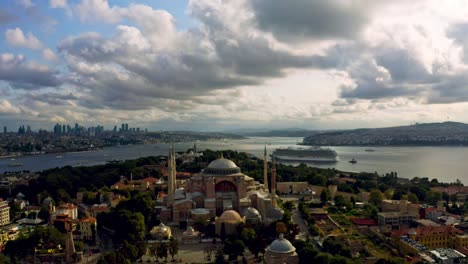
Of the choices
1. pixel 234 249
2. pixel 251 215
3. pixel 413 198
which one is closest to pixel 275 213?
pixel 251 215

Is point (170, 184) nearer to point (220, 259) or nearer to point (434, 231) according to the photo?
point (220, 259)

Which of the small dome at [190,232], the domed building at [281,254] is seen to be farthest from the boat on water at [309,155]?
the domed building at [281,254]

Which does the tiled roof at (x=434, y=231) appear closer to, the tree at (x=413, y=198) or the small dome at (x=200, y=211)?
the tree at (x=413, y=198)

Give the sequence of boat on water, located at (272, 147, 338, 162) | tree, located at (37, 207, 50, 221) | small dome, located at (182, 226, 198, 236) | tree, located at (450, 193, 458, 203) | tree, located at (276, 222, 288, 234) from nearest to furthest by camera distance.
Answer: tree, located at (276, 222, 288, 234) < small dome, located at (182, 226, 198, 236) < tree, located at (37, 207, 50, 221) < tree, located at (450, 193, 458, 203) < boat on water, located at (272, 147, 338, 162)

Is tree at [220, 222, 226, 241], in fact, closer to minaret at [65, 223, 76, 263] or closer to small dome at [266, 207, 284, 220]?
small dome at [266, 207, 284, 220]

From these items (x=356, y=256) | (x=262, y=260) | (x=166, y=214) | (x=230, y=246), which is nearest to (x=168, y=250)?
(x=230, y=246)

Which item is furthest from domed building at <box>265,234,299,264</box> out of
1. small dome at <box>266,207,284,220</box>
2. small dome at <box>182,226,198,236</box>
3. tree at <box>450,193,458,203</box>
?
tree at <box>450,193,458,203</box>
